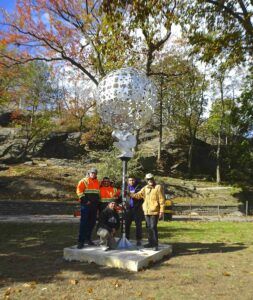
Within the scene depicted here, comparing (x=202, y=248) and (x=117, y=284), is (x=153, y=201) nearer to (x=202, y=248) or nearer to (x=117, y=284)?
(x=202, y=248)

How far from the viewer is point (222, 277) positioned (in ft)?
24.4

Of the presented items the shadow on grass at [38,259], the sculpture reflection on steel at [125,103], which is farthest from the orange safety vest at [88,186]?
the shadow on grass at [38,259]

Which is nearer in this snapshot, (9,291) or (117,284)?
(9,291)

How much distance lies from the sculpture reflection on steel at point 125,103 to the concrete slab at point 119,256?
64 cm

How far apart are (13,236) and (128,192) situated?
4.49 m

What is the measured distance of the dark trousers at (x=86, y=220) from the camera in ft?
29.9

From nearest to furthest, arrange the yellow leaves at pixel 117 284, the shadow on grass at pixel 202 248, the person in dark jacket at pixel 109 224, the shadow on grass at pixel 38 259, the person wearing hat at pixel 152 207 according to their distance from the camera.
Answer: the yellow leaves at pixel 117 284 < the shadow on grass at pixel 38 259 < the person in dark jacket at pixel 109 224 < the person wearing hat at pixel 152 207 < the shadow on grass at pixel 202 248

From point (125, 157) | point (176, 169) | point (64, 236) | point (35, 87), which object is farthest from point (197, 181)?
point (125, 157)

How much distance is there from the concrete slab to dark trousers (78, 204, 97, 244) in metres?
0.29

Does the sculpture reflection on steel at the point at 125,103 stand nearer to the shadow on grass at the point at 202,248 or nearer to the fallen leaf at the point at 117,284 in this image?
the shadow on grass at the point at 202,248

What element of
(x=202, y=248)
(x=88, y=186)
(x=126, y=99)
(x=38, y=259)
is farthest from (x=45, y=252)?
(x=126, y=99)

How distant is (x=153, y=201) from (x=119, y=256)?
1.63 metres

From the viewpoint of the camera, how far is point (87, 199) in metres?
9.16

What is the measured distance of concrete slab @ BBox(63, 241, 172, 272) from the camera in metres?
7.89
